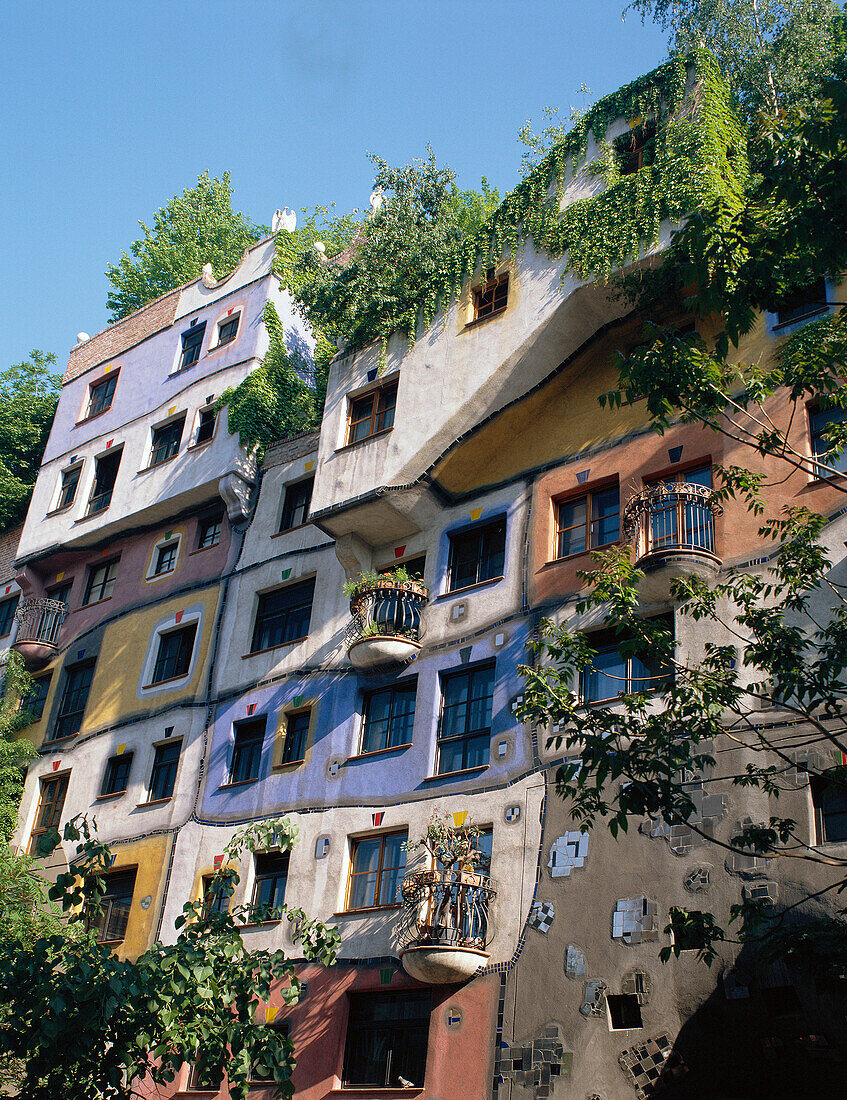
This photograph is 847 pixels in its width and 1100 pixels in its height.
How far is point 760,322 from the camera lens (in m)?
17.5

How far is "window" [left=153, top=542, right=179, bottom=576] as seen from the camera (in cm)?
2511

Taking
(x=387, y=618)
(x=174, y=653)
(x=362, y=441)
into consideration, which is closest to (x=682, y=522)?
(x=387, y=618)

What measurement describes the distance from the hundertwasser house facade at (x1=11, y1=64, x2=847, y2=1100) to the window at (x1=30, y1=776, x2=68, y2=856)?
98 millimetres

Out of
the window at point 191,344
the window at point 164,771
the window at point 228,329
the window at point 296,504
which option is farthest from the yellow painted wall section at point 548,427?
the window at point 191,344

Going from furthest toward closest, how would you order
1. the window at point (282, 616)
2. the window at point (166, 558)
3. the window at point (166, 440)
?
the window at point (166, 440) < the window at point (166, 558) < the window at point (282, 616)

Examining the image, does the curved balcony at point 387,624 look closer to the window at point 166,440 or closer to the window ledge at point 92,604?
the window ledge at point 92,604

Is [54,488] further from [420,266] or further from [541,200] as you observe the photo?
[541,200]

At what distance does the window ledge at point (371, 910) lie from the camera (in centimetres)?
1666

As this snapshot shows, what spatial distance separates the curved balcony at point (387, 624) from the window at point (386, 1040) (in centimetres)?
515

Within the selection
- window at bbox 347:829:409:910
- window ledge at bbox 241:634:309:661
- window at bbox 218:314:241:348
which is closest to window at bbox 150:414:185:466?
window at bbox 218:314:241:348

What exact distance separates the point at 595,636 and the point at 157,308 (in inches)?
713

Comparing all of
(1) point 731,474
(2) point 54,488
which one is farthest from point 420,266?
(2) point 54,488

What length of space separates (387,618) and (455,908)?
5209mm

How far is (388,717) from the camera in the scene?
18922mm
